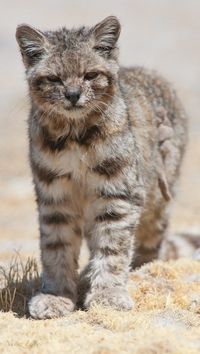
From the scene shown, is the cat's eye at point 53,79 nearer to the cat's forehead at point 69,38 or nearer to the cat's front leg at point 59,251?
the cat's forehead at point 69,38

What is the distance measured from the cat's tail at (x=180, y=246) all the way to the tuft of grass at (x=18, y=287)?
78.2 inches

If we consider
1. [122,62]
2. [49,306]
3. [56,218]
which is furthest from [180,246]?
[122,62]

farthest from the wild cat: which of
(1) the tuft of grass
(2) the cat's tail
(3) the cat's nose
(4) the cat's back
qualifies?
(2) the cat's tail

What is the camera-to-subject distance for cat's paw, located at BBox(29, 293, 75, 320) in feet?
19.7

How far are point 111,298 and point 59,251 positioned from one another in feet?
2.09

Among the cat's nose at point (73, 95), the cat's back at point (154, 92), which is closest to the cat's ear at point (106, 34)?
the cat's nose at point (73, 95)

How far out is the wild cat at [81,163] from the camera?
593 cm

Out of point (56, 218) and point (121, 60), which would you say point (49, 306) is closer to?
point (56, 218)

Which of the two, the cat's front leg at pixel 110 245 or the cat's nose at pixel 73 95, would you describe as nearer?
the cat's nose at pixel 73 95

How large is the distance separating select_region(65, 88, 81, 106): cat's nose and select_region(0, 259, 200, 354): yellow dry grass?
1.54 m

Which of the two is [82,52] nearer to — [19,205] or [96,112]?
[96,112]

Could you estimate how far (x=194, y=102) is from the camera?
2364 centimetres

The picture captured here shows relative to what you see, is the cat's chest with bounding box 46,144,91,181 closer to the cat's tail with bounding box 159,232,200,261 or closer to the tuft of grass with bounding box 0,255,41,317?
the tuft of grass with bounding box 0,255,41,317

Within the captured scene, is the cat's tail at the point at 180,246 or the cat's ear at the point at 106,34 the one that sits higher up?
the cat's ear at the point at 106,34
